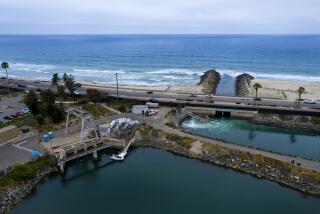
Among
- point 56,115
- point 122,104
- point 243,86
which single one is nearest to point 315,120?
point 243,86

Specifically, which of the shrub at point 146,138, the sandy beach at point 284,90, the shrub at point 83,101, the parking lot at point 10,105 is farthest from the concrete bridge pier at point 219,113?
the parking lot at point 10,105

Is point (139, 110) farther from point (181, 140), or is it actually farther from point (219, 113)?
point (219, 113)

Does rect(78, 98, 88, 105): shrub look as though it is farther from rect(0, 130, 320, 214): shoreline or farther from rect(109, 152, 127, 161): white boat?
rect(109, 152, 127, 161): white boat

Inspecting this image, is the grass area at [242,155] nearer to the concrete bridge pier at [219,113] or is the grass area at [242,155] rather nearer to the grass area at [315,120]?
the concrete bridge pier at [219,113]

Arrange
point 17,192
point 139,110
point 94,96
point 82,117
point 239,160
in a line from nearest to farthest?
point 17,192
point 239,160
point 82,117
point 139,110
point 94,96

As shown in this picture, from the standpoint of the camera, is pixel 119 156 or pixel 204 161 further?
pixel 119 156

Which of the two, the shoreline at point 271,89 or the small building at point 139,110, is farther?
the shoreline at point 271,89

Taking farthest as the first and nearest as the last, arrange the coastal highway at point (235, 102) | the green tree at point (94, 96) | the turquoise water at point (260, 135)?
1. the green tree at point (94, 96)
2. the coastal highway at point (235, 102)
3. the turquoise water at point (260, 135)

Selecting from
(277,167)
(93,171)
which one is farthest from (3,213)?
(277,167)
